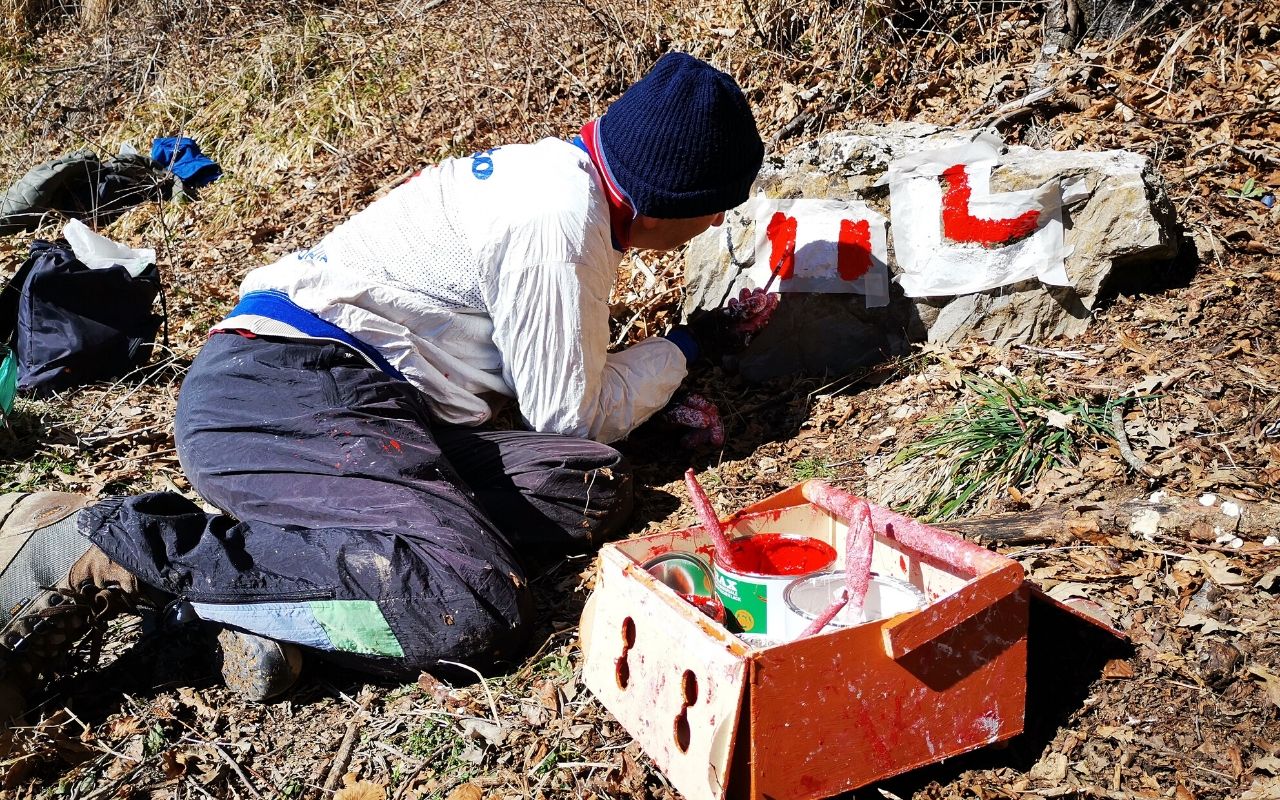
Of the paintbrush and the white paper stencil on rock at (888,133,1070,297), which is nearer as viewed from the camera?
the paintbrush

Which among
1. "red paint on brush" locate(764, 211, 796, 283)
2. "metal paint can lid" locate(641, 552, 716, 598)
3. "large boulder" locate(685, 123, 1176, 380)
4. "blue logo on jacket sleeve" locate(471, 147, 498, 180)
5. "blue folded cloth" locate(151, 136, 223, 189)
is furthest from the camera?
"blue folded cloth" locate(151, 136, 223, 189)

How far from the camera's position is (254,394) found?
284 centimetres

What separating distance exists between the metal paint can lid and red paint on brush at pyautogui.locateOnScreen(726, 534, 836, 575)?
0.09 metres

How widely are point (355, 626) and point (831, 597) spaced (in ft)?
3.84

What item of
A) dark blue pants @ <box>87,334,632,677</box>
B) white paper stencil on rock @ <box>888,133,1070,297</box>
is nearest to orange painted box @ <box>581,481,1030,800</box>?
dark blue pants @ <box>87,334,632,677</box>

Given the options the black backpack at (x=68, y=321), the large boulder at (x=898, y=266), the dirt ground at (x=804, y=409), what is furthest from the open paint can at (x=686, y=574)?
the black backpack at (x=68, y=321)

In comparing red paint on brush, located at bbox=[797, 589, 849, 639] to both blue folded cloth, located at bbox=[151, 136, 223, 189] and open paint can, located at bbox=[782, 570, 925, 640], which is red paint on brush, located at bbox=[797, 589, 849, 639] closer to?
open paint can, located at bbox=[782, 570, 925, 640]

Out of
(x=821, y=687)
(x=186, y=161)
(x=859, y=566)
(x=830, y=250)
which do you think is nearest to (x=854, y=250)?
(x=830, y=250)

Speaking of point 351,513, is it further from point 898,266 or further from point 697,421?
point 898,266

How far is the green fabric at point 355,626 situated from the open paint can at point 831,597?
1.00 meters

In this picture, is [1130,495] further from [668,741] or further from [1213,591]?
[668,741]

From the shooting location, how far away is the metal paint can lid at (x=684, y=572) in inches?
94.3

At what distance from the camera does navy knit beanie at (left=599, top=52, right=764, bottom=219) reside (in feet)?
9.43

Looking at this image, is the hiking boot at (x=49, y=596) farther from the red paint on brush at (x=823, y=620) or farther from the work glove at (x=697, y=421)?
the work glove at (x=697, y=421)
